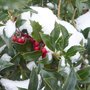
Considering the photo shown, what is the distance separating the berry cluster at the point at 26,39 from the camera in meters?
1.33

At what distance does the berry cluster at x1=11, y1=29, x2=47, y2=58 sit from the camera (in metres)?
1.33

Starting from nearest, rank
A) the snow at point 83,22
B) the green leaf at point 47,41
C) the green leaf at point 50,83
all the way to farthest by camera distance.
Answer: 1. the green leaf at point 50,83
2. the green leaf at point 47,41
3. the snow at point 83,22

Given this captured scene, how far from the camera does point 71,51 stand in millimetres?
1288

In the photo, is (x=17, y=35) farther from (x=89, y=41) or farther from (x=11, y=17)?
(x=89, y=41)

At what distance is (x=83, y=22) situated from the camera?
5.50 ft

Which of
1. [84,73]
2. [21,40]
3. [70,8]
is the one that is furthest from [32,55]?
[70,8]

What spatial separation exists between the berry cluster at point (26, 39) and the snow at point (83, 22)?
0.36 m

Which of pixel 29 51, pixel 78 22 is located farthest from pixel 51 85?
pixel 78 22

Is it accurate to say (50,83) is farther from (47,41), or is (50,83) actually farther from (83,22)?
(83,22)

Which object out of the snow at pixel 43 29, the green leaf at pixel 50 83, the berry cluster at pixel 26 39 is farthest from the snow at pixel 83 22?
the green leaf at pixel 50 83

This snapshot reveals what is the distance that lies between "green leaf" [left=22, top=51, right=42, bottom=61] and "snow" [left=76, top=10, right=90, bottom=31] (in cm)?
41

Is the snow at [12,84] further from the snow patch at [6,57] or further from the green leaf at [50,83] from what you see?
the green leaf at [50,83]

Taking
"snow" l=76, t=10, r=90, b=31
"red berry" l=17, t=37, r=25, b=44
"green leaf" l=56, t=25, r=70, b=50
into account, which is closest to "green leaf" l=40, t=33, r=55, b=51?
"green leaf" l=56, t=25, r=70, b=50

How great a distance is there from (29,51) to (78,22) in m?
→ 0.41
